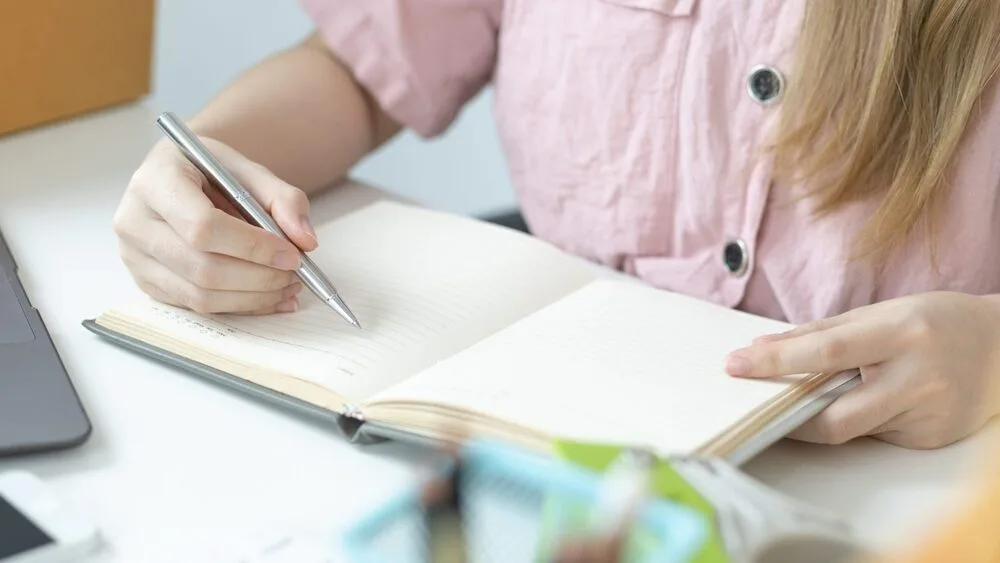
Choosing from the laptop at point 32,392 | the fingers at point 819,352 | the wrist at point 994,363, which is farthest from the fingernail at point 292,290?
the wrist at point 994,363

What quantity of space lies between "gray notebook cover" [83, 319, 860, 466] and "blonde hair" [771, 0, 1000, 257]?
0.53ft

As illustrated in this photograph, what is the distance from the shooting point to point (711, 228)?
754mm

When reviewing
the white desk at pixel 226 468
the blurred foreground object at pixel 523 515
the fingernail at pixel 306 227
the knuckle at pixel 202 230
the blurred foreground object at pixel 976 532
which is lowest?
the white desk at pixel 226 468

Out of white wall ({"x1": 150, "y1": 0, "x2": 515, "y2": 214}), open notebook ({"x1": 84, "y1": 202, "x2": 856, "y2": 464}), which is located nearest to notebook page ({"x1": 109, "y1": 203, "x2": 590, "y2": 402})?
open notebook ({"x1": 84, "y1": 202, "x2": 856, "y2": 464})

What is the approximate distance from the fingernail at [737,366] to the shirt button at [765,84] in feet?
0.74

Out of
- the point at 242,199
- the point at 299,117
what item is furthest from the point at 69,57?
the point at 242,199

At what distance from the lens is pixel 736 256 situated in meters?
0.74

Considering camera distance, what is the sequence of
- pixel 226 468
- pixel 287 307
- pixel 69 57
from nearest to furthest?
pixel 226 468 → pixel 287 307 → pixel 69 57

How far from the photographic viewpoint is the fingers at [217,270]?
0.60 metres

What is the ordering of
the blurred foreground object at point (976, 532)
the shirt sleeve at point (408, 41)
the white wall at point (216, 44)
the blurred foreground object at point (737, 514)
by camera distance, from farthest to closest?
the white wall at point (216, 44)
the shirt sleeve at point (408, 41)
the blurred foreground object at point (737, 514)
the blurred foreground object at point (976, 532)

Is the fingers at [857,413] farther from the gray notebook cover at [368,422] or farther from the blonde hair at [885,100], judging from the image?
the blonde hair at [885,100]

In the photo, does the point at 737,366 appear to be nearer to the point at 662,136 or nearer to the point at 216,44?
the point at 662,136

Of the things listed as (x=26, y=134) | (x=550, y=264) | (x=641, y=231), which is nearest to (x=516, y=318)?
(x=550, y=264)

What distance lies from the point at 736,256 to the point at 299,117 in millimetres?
327
